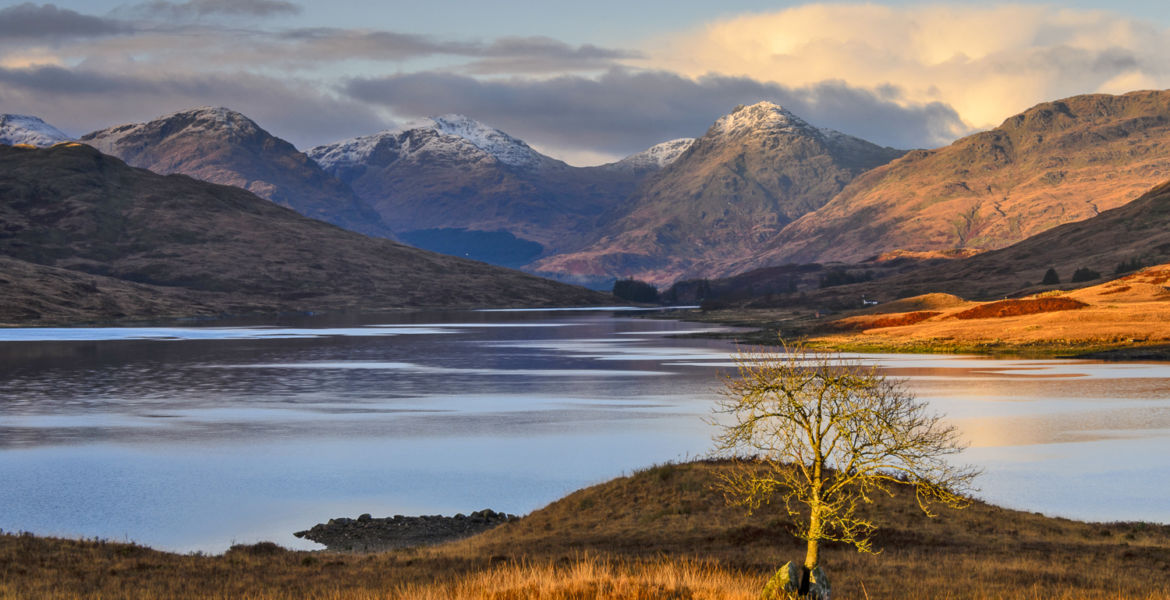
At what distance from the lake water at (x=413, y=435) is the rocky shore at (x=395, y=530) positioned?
118 cm

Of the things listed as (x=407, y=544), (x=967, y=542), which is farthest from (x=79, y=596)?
(x=967, y=542)

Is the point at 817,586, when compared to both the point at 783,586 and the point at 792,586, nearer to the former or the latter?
the point at 792,586

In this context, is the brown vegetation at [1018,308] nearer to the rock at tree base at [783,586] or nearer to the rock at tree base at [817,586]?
the rock at tree base at [817,586]

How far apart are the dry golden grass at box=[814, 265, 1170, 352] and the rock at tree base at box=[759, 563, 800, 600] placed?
128 m

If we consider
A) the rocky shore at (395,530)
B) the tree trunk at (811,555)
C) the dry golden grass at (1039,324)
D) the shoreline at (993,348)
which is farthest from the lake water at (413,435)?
the tree trunk at (811,555)

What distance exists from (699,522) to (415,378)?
72.1 metres

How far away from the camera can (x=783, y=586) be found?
21219mm

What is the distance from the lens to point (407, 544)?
126ft

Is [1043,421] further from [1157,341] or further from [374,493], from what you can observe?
[1157,341]

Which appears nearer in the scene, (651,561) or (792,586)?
(792,586)

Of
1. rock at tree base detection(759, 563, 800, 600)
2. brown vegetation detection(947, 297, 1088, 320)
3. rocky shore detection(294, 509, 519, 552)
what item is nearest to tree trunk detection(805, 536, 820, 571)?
rock at tree base detection(759, 563, 800, 600)

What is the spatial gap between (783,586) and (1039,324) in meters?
146

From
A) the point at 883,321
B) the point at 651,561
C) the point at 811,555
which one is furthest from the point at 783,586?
the point at 883,321

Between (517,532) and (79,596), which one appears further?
(517,532)
